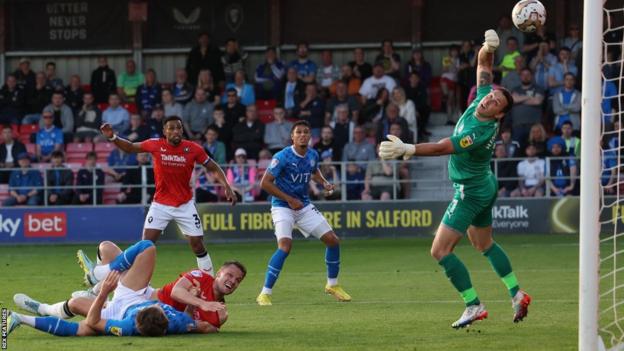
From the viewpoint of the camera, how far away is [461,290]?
1136 centimetres

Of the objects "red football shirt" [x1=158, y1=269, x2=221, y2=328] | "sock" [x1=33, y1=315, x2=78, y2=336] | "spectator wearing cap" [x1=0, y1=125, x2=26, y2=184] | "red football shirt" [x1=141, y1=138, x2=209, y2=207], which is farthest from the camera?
"spectator wearing cap" [x1=0, y1=125, x2=26, y2=184]

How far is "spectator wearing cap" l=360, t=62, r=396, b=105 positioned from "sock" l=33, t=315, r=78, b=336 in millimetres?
17511

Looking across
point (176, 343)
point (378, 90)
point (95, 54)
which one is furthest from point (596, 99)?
point (95, 54)

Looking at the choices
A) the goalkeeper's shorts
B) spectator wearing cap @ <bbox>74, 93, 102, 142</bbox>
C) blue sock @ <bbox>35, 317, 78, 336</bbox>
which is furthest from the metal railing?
blue sock @ <bbox>35, 317, 78, 336</bbox>

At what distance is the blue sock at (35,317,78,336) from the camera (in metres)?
10.4

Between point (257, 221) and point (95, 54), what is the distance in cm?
943

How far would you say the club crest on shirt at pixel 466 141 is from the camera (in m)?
10.9

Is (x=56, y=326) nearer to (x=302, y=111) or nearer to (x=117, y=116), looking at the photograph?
(x=302, y=111)

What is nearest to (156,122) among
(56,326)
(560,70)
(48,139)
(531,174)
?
(48,139)

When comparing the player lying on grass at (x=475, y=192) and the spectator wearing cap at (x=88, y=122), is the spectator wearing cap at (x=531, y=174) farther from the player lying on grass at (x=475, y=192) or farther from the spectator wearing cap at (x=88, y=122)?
the player lying on grass at (x=475, y=192)

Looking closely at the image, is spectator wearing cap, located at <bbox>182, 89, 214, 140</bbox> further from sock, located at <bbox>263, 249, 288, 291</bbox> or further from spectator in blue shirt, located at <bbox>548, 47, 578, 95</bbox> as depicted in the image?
sock, located at <bbox>263, 249, 288, 291</bbox>

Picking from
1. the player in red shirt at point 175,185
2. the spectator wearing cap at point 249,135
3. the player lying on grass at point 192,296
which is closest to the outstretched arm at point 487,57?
the player lying on grass at point 192,296

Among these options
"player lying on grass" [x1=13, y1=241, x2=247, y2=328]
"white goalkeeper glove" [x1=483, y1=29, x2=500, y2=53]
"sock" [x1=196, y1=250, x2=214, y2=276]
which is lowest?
"sock" [x1=196, y1=250, x2=214, y2=276]

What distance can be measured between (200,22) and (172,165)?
1642cm
